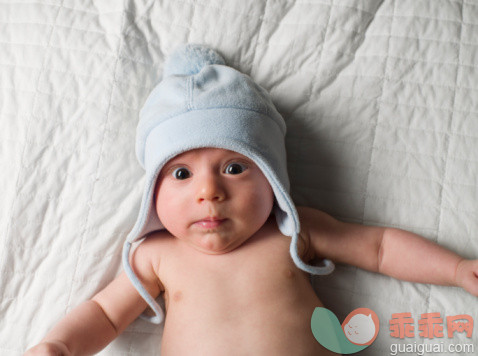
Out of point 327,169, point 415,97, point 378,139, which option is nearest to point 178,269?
point 327,169

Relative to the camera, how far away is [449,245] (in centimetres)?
123

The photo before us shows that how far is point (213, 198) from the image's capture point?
3.51 feet

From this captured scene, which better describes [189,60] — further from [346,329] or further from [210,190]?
[346,329]

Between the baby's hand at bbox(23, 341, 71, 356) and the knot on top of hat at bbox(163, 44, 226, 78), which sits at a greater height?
the knot on top of hat at bbox(163, 44, 226, 78)

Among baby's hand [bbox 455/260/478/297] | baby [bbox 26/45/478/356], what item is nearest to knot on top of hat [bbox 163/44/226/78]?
baby [bbox 26/45/478/356]

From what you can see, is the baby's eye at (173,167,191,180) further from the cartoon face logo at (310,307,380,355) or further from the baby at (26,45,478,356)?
the cartoon face logo at (310,307,380,355)

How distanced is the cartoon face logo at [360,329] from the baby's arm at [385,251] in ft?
0.38

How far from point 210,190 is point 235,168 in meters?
0.09

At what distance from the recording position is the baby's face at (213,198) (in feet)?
3.56

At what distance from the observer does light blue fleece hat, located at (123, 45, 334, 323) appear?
1085mm

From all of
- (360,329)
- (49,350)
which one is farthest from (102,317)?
(360,329)

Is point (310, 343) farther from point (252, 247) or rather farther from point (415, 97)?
point (415, 97)

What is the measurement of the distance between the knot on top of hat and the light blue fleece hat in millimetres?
28

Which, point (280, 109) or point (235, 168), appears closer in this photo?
point (235, 168)
